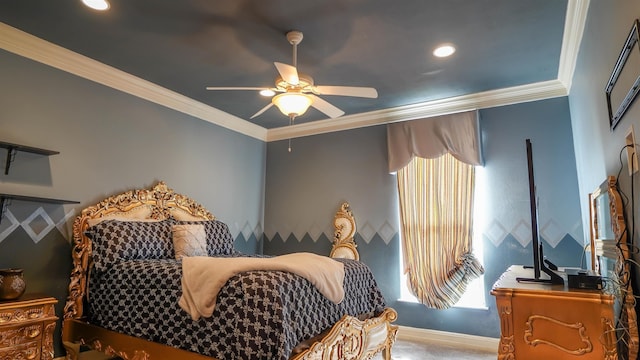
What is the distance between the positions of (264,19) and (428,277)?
3.07 m

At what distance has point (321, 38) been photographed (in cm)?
285

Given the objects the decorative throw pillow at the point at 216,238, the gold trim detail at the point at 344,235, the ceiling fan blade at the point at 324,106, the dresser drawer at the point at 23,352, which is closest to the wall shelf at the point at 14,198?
the dresser drawer at the point at 23,352

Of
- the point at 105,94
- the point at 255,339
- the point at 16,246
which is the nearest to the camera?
the point at 255,339

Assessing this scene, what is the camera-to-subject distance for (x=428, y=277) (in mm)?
3973

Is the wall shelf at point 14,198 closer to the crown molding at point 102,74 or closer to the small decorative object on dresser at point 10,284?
the small decorative object on dresser at point 10,284

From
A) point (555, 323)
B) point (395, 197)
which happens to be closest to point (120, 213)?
point (395, 197)

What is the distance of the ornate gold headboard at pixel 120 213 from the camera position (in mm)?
2988

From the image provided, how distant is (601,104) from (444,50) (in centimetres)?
125

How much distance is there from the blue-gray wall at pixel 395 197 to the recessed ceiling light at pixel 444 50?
4.05 ft

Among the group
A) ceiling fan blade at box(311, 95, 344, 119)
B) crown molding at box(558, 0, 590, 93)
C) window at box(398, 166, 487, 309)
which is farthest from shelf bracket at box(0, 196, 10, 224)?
crown molding at box(558, 0, 590, 93)

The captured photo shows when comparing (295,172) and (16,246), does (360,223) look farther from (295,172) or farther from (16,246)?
(16,246)

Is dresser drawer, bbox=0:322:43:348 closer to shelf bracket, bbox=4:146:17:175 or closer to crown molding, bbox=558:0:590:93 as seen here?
shelf bracket, bbox=4:146:17:175

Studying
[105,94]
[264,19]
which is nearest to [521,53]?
[264,19]

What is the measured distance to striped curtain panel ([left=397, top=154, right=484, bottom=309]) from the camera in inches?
151
